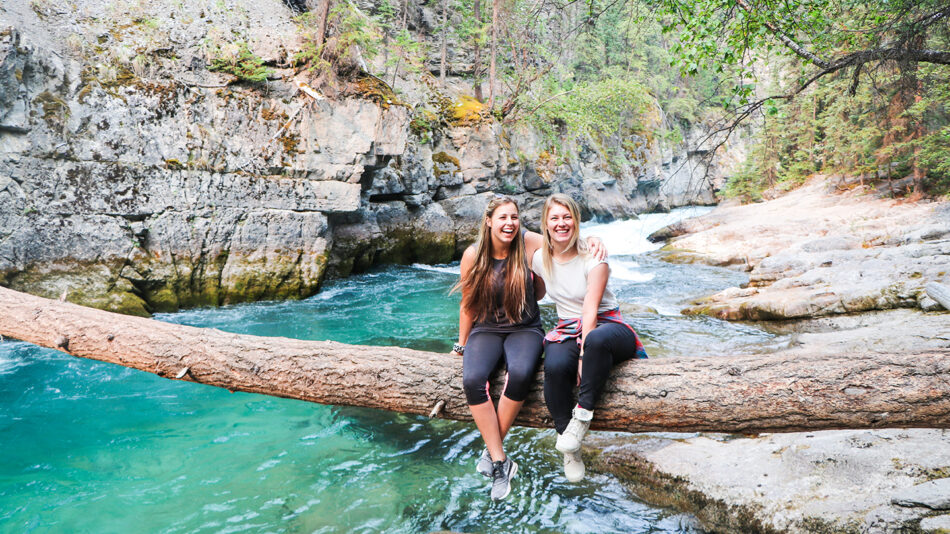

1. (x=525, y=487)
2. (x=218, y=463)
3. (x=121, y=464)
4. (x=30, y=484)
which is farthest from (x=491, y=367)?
(x=30, y=484)

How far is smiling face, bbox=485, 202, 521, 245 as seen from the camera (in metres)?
3.63

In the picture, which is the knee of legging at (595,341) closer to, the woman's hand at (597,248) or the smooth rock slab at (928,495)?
the woman's hand at (597,248)

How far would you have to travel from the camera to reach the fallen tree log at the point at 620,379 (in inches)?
105

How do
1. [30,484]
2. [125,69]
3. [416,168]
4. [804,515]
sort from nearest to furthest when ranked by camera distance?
[804,515] → [30,484] → [125,69] → [416,168]

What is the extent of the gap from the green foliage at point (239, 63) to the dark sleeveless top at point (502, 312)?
34.2 ft

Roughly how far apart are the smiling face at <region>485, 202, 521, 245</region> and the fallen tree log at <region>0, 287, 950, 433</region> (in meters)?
0.99

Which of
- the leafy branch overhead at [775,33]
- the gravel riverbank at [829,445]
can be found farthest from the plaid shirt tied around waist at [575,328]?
the leafy branch overhead at [775,33]

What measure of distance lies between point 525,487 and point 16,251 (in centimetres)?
991

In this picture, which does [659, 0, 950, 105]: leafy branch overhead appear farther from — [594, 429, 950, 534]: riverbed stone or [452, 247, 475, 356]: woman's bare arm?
[594, 429, 950, 534]: riverbed stone

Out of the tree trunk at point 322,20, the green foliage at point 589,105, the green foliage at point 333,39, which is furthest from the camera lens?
the green foliage at point 589,105

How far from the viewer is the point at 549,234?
11.9ft

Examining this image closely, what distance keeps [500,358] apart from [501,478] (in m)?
0.84

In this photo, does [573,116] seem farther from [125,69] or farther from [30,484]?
[30,484]

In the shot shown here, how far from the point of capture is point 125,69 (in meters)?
10.2
